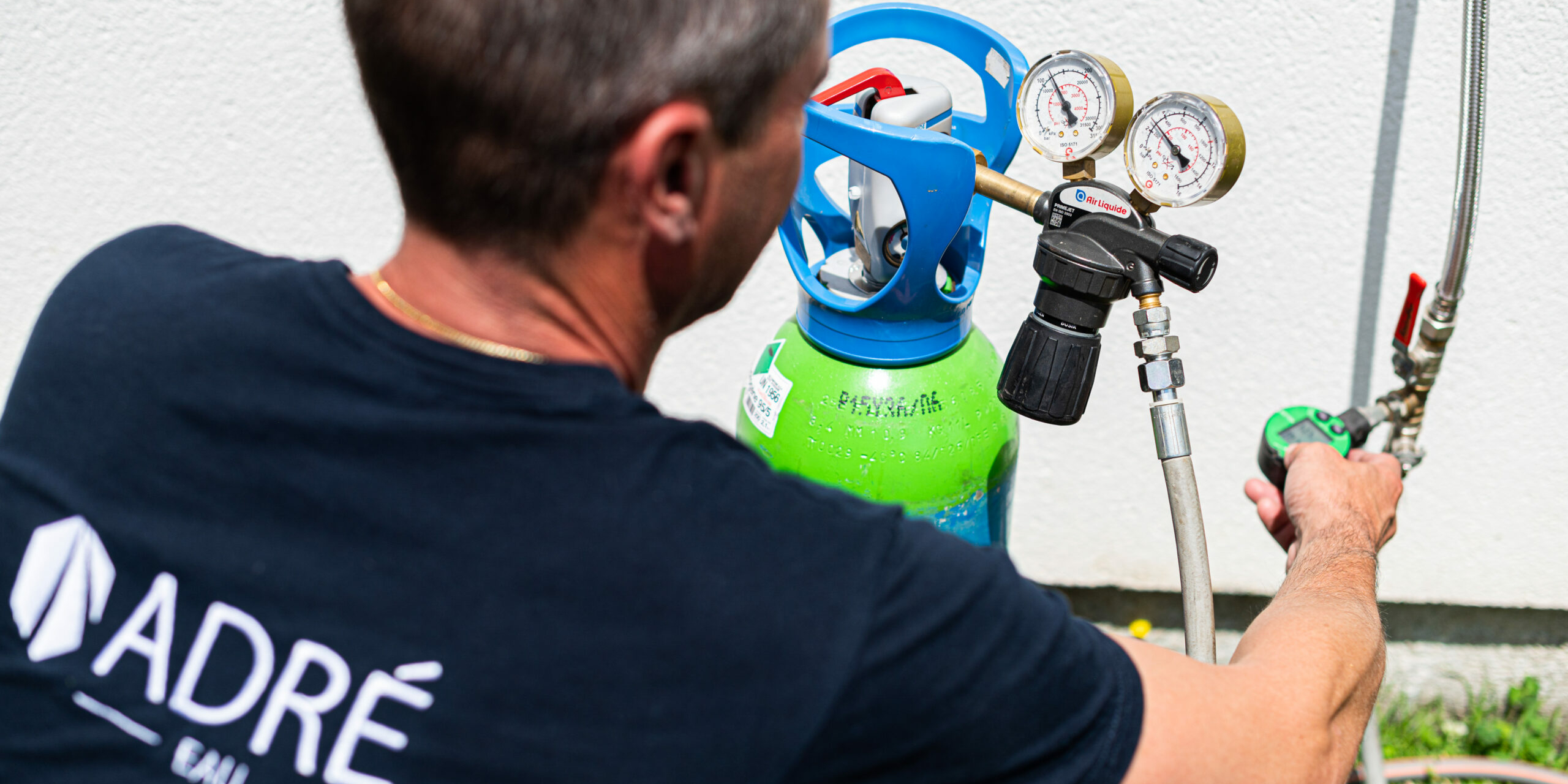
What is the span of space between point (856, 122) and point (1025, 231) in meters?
0.67

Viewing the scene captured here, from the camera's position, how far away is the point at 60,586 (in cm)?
70

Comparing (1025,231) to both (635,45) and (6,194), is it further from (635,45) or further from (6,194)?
(6,194)

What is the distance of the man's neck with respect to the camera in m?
0.68

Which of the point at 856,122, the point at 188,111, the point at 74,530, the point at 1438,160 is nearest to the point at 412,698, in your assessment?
the point at 74,530

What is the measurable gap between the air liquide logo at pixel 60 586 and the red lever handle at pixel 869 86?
28.7 inches

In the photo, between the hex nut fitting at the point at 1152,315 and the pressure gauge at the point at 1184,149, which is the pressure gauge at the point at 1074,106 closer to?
the pressure gauge at the point at 1184,149

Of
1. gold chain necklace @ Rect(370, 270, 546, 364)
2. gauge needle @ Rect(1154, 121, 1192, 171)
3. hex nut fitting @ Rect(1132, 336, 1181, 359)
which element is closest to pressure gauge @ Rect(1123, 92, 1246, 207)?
gauge needle @ Rect(1154, 121, 1192, 171)

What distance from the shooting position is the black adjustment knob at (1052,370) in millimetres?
952

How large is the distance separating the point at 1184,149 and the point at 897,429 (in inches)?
15.1

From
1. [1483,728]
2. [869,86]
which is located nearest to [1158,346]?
Result: [869,86]

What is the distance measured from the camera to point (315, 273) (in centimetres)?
71

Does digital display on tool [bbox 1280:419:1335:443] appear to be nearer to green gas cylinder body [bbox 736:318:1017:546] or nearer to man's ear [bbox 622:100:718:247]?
green gas cylinder body [bbox 736:318:1017:546]

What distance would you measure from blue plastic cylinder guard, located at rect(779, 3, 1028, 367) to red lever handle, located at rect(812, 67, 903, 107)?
0.04 meters

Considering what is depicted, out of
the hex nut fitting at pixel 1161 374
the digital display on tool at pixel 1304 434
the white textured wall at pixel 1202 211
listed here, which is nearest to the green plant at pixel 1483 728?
the white textured wall at pixel 1202 211
